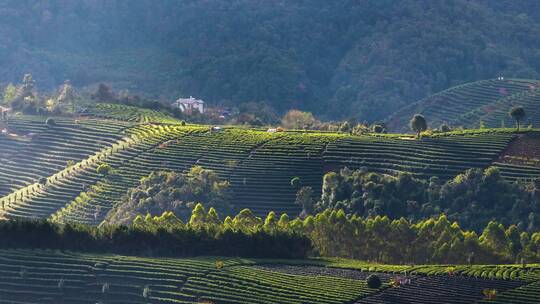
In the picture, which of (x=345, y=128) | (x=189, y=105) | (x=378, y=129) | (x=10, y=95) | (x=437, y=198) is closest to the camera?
(x=437, y=198)

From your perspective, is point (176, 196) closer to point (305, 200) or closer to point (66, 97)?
point (305, 200)

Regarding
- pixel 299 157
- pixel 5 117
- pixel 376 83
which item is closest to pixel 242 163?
pixel 299 157

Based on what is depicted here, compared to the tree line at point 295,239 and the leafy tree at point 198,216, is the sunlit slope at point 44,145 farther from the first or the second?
the tree line at point 295,239

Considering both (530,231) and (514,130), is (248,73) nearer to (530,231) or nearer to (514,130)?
(514,130)

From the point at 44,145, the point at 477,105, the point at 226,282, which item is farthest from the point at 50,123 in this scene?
the point at 226,282

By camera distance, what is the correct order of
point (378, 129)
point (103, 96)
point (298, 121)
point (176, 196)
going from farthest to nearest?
point (103, 96) < point (298, 121) < point (378, 129) < point (176, 196)

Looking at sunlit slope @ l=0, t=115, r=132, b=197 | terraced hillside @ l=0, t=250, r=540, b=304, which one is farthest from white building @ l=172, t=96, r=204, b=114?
terraced hillside @ l=0, t=250, r=540, b=304

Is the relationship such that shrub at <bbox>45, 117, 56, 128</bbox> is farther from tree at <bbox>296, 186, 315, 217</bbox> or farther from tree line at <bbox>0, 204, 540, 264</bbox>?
tree line at <bbox>0, 204, 540, 264</bbox>
